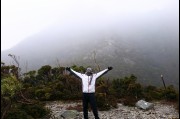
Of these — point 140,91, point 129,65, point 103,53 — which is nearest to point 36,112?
point 140,91

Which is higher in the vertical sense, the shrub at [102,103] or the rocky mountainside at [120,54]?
the rocky mountainside at [120,54]

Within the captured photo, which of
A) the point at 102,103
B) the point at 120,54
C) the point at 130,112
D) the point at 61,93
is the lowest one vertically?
the point at 130,112

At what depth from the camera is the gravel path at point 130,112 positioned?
18.9 metres

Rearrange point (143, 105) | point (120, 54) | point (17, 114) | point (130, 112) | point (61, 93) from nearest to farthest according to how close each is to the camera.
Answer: point (17, 114)
point (130, 112)
point (143, 105)
point (61, 93)
point (120, 54)

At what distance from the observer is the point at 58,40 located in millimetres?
185000

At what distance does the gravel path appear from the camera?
18.9 m

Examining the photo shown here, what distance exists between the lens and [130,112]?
65.7ft

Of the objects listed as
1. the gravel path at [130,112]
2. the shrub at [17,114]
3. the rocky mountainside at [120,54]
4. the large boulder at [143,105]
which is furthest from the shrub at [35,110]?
the rocky mountainside at [120,54]

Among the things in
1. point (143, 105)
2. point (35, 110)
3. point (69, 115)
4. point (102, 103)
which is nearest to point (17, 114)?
point (35, 110)

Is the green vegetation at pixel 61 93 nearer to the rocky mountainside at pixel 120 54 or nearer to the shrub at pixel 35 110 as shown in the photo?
the shrub at pixel 35 110

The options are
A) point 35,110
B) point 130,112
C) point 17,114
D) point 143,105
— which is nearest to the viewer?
point 17,114

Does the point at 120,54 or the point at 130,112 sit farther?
the point at 120,54

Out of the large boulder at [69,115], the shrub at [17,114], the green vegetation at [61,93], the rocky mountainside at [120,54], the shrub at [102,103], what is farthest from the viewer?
the rocky mountainside at [120,54]

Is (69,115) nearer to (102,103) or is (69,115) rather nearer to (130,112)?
(102,103)
